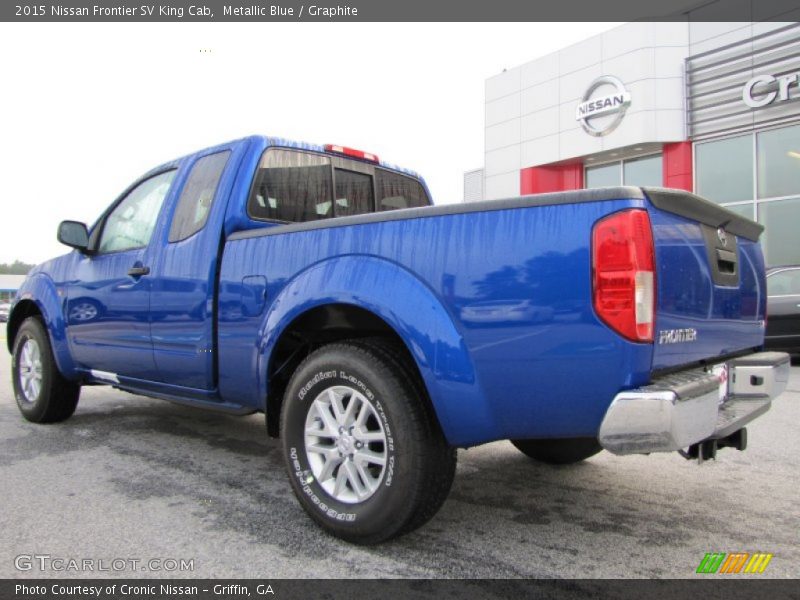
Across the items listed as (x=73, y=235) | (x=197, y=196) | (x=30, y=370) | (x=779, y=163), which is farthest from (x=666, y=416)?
(x=779, y=163)

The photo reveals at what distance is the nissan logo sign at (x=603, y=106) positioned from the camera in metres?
17.0

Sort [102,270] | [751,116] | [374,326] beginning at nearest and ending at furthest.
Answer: [374,326] → [102,270] → [751,116]

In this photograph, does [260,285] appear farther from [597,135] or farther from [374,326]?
[597,135]

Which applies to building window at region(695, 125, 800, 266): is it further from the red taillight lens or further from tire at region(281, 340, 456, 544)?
tire at region(281, 340, 456, 544)

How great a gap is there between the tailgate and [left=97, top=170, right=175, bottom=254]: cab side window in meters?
3.13

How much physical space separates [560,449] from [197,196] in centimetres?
267

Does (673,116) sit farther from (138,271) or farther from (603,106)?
(138,271)

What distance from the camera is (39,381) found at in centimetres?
497

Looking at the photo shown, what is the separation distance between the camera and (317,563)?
247cm

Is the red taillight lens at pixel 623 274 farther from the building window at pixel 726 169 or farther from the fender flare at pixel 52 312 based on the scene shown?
the building window at pixel 726 169

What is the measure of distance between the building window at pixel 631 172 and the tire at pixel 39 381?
15194 mm

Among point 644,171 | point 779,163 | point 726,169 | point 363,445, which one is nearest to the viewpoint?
point 363,445
